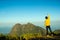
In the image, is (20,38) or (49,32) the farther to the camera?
(49,32)

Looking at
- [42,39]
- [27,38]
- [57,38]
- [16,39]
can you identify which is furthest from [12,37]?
[57,38]

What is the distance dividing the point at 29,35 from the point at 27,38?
A: 3.00 feet

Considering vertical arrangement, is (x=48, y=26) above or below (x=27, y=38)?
above

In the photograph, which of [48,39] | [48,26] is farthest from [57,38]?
[48,26]

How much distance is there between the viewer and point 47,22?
704 inches

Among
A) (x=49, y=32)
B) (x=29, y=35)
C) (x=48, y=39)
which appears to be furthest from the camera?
(x=49, y=32)

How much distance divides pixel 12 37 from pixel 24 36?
3.96 ft

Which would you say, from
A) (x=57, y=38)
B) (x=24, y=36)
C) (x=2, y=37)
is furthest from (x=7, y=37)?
(x=57, y=38)

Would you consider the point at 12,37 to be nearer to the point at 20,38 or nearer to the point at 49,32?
the point at 20,38

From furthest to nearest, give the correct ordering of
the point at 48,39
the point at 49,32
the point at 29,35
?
the point at 49,32
the point at 29,35
the point at 48,39

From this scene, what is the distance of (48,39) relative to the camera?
1616 centimetres

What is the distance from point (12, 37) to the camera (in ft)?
56.0

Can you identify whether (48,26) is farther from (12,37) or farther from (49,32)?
(12,37)

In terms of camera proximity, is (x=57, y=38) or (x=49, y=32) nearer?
(x=57, y=38)
